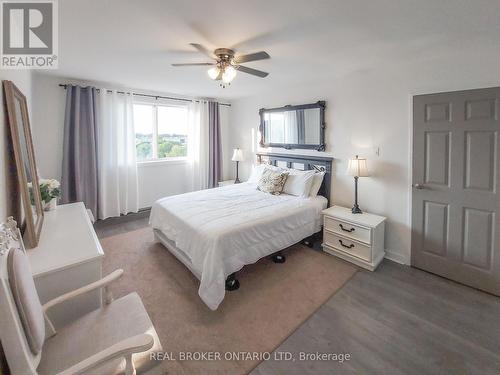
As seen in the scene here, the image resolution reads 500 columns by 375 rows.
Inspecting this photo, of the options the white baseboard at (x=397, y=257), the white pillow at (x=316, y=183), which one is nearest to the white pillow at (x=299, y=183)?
the white pillow at (x=316, y=183)

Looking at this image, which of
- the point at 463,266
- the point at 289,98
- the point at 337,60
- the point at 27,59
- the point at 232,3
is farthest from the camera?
the point at 289,98

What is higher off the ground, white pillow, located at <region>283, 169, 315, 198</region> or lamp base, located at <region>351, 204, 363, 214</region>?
white pillow, located at <region>283, 169, 315, 198</region>

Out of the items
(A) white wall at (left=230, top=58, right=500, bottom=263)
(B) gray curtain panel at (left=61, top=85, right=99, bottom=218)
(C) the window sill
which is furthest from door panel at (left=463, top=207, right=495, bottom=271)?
(B) gray curtain panel at (left=61, top=85, right=99, bottom=218)

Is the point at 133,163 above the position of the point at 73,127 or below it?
below

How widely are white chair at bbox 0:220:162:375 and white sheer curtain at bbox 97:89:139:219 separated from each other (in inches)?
120

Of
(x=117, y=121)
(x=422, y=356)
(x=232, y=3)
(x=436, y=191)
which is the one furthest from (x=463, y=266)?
(x=117, y=121)

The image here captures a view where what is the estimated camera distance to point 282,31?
6.51 ft

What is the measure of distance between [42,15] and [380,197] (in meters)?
3.70

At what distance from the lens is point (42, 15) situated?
178 centimetres

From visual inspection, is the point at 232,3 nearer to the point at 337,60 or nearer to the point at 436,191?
→ the point at 337,60

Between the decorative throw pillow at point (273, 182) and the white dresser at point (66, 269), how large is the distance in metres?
2.41

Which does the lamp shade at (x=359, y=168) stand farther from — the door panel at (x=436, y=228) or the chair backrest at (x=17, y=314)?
the chair backrest at (x=17, y=314)

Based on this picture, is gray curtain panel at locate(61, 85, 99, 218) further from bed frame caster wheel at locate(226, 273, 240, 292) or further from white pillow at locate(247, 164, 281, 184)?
bed frame caster wheel at locate(226, 273, 240, 292)

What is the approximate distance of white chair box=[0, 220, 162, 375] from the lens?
0.90 meters
